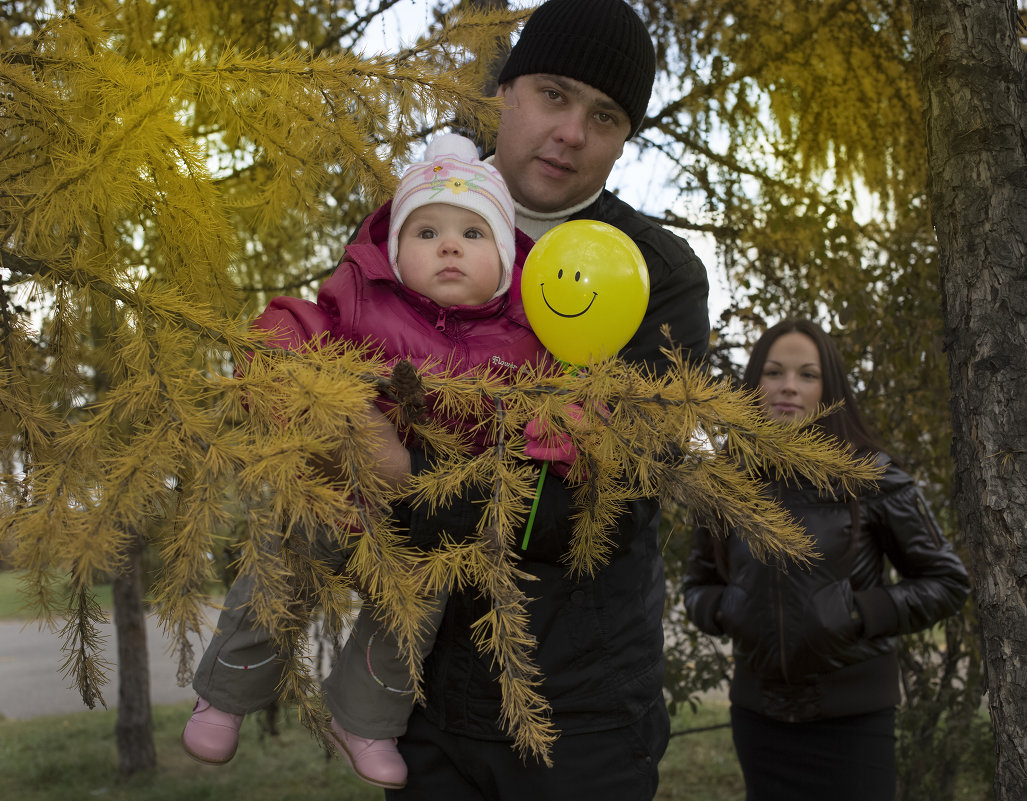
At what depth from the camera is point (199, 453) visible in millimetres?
1257

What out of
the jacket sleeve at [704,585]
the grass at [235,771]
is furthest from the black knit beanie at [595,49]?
the grass at [235,771]

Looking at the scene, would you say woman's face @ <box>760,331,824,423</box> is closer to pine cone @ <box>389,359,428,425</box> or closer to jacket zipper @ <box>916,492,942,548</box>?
jacket zipper @ <box>916,492,942,548</box>

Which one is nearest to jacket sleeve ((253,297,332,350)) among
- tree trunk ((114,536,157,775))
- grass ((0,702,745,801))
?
grass ((0,702,745,801))

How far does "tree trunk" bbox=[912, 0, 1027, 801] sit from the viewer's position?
183 centimetres

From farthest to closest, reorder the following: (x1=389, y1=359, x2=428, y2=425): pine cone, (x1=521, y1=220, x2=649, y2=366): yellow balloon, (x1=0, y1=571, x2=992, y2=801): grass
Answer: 1. (x1=0, y1=571, x2=992, y2=801): grass
2. (x1=521, y1=220, x2=649, y2=366): yellow balloon
3. (x1=389, y1=359, x2=428, y2=425): pine cone

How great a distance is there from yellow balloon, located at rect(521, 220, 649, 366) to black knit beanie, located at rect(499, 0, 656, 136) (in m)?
0.49

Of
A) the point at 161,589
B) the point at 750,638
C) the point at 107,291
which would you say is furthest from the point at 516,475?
the point at 750,638

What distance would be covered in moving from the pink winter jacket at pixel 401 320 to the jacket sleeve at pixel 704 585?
1.47 metres

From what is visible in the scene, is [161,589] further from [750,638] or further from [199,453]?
[750,638]

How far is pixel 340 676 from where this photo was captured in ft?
6.31

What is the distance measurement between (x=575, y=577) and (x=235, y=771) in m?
5.85

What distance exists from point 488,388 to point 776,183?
350 cm

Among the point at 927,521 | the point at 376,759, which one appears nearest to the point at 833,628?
the point at 927,521

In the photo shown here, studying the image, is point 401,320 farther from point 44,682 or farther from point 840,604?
point 44,682
